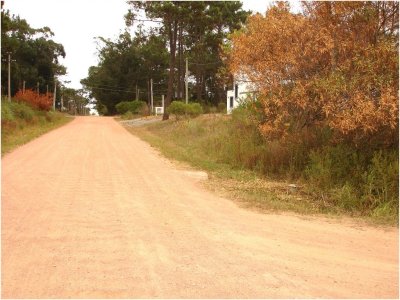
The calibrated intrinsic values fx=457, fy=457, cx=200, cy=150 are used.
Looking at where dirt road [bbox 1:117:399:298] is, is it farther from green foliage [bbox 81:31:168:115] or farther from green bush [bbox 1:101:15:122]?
green foliage [bbox 81:31:168:115]

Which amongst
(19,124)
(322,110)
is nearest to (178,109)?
(19,124)

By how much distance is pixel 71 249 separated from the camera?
211 inches

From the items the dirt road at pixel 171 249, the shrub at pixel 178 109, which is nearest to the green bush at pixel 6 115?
the shrub at pixel 178 109

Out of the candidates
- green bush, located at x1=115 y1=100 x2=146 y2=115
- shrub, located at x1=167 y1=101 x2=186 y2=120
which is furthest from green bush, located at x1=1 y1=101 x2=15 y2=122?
green bush, located at x1=115 y1=100 x2=146 y2=115

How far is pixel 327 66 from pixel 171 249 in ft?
22.3

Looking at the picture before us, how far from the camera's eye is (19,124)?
1041 inches

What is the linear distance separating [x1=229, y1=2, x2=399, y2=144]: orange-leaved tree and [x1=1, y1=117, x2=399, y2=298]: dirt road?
2.93 metres

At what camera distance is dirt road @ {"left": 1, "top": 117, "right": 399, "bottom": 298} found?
4344mm

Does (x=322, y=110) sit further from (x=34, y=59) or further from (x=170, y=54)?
(x=34, y=59)

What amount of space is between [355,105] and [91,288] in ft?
21.6

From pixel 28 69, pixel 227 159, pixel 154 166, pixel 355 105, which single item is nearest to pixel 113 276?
pixel 355 105

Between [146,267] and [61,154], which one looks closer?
[146,267]

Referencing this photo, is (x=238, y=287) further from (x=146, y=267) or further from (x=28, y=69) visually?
(x=28, y=69)

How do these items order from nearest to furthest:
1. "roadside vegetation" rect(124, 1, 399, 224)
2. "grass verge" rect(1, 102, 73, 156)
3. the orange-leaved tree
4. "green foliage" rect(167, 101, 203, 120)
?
"roadside vegetation" rect(124, 1, 399, 224)
the orange-leaved tree
"grass verge" rect(1, 102, 73, 156)
"green foliage" rect(167, 101, 203, 120)
